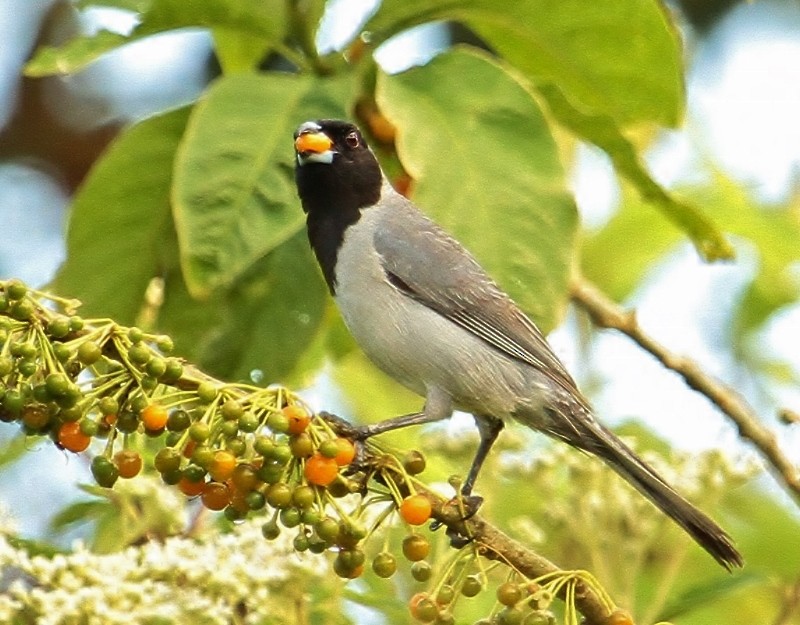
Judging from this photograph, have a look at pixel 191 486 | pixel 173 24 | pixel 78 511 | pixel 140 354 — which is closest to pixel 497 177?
pixel 173 24

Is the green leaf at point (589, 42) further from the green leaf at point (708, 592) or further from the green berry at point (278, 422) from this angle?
the green berry at point (278, 422)

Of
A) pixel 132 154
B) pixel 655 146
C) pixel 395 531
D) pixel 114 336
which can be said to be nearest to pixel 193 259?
pixel 132 154

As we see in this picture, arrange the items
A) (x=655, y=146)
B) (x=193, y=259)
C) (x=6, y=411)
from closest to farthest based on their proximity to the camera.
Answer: (x=6, y=411) < (x=193, y=259) < (x=655, y=146)

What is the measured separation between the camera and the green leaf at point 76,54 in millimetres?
3658

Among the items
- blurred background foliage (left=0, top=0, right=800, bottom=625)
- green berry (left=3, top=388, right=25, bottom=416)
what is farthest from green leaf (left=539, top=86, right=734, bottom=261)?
green berry (left=3, top=388, right=25, bottom=416)

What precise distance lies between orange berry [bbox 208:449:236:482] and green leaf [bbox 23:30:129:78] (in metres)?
1.65

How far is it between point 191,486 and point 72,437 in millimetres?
215

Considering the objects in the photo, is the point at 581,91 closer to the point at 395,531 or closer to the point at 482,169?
the point at 482,169

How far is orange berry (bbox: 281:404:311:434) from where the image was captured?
2.36 metres

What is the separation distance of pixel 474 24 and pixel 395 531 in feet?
4.53

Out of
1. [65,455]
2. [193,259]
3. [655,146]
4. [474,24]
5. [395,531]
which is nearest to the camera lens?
[65,455]

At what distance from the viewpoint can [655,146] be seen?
20.7 ft

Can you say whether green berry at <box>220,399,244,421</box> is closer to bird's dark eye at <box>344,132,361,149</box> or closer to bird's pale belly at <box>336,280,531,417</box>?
bird's pale belly at <box>336,280,531,417</box>

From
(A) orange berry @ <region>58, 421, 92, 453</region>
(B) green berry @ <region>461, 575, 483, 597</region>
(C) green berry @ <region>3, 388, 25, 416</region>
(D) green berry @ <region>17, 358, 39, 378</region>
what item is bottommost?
(B) green berry @ <region>461, 575, 483, 597</region>
